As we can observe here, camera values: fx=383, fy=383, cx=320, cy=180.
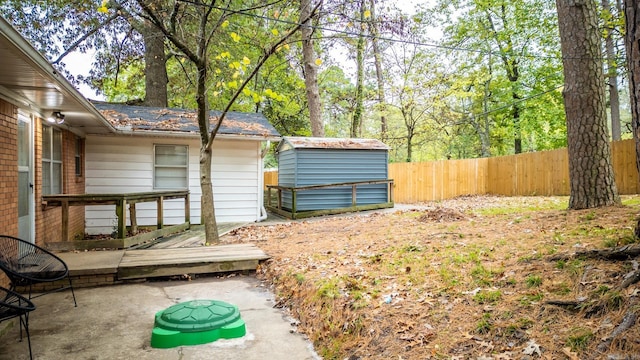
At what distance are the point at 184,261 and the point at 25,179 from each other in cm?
249

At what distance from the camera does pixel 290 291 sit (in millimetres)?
4465

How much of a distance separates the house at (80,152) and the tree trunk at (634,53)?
430 cm

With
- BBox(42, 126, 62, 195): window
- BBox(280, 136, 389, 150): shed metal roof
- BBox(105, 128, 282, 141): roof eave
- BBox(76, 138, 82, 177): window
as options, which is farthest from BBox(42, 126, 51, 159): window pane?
BBox(280, 136, 389, 150): shed metal roof

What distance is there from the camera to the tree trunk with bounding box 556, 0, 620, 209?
19.0 feet

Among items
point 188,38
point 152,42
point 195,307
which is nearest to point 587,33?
point 195,307

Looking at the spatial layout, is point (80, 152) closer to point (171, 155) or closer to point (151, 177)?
point (151, 177)

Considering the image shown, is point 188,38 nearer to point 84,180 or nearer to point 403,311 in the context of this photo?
point 84,180

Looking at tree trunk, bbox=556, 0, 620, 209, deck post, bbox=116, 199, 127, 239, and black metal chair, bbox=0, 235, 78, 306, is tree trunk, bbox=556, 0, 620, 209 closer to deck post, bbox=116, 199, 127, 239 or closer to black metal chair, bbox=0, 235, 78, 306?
black metal chair, bbox=0, 235, 78, 306

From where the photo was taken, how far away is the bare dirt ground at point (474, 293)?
2299 millimetres

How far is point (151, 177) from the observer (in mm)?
9336

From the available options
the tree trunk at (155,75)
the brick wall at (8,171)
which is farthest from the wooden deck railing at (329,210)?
the brick wall at (8,171)

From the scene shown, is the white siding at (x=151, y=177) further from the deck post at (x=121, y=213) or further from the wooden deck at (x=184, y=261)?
the wooden deck at (x=184, y=261)

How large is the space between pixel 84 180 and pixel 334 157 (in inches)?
263

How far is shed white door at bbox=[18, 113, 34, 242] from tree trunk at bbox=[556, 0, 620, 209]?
8.02 m
